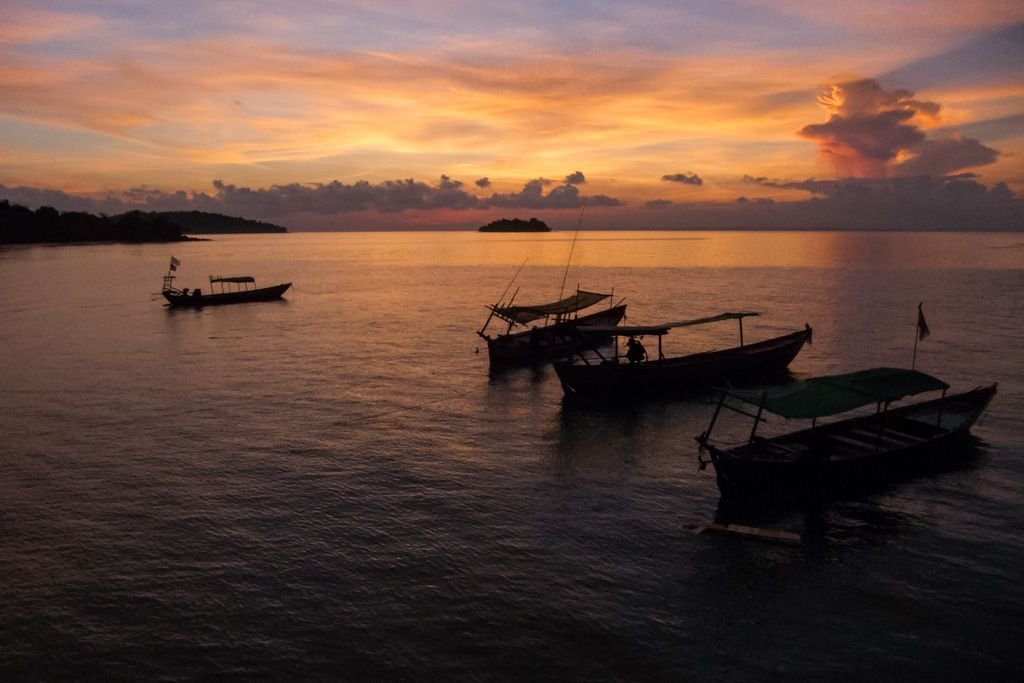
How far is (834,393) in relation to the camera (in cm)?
2036

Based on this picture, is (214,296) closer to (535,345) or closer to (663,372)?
(535,345)

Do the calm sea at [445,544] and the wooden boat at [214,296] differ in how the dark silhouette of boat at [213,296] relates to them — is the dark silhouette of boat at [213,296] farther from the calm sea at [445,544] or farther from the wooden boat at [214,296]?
the calm sea at [445,544]

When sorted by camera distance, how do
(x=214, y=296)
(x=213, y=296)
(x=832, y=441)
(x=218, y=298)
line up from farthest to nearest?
1. (x=218, y=298)
2. (x=213, y=296)
3. (x=214, y=296)
4. (x=832, y=441)

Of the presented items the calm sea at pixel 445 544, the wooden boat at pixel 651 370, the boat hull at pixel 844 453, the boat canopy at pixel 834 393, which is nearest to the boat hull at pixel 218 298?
the calm sea at pixel 445 544

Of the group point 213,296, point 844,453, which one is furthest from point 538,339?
point 213,296

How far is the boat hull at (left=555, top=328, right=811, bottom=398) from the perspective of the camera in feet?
105

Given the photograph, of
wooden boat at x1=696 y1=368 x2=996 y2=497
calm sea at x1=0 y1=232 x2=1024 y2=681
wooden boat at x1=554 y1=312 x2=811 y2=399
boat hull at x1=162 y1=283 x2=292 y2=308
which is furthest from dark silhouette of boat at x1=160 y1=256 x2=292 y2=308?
wooden boat at x1=696 y1=368 x2=996 y2=497

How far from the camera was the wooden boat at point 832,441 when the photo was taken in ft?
64.5

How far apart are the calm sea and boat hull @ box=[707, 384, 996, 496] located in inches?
32.1

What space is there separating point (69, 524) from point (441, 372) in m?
21.5

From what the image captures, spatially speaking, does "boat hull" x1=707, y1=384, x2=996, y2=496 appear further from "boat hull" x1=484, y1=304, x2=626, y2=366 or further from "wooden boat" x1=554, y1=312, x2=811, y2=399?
"boat hull" x1=484, y1=304, x2=626, y2=366

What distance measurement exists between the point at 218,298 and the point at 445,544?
193 feet

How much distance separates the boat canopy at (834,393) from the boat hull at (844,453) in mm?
1076

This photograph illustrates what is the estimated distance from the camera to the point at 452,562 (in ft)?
54.8
